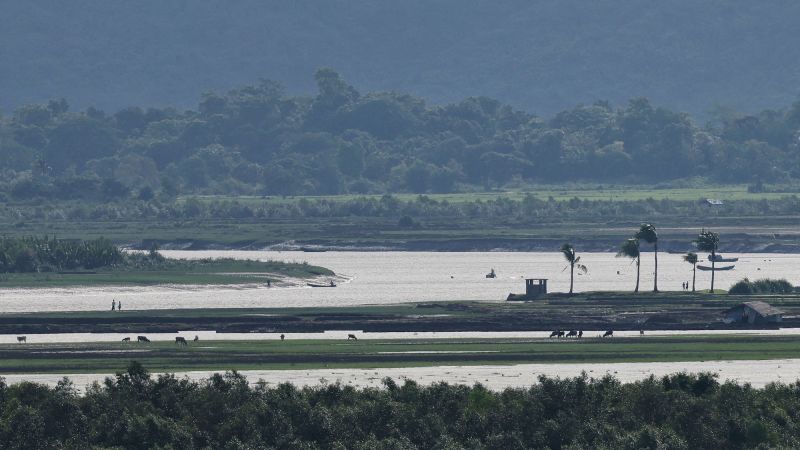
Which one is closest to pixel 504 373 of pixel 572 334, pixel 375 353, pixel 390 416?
pixel 375 353

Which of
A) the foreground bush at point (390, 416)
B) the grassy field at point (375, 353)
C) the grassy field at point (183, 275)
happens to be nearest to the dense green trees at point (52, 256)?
the grassy field at point (183, 275)

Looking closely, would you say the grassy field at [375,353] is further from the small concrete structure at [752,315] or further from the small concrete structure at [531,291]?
the small concrete structure at [531,291]

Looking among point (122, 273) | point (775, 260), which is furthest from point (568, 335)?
point (775, 260)

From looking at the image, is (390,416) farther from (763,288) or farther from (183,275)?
(183,275)

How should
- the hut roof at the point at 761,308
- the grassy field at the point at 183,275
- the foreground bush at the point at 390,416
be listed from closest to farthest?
the foreground bush at the point at 390,416
the hut roof at the point at 761,308
the grassy field at the point at 183,275

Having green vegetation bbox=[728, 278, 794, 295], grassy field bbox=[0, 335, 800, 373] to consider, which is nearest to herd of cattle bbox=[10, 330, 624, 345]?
grassy field bbox=[0, 335, 800, 373]

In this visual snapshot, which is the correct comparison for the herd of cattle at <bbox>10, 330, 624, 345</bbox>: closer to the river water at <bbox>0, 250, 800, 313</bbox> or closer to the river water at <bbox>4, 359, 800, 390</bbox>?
the river water at <bbox>4, 359, 800, 390</bbox>

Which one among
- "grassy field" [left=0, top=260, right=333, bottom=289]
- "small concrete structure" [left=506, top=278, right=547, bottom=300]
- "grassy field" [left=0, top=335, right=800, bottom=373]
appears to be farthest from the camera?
"grassy field" [left=0, top=260, right=333, bottom=289]
